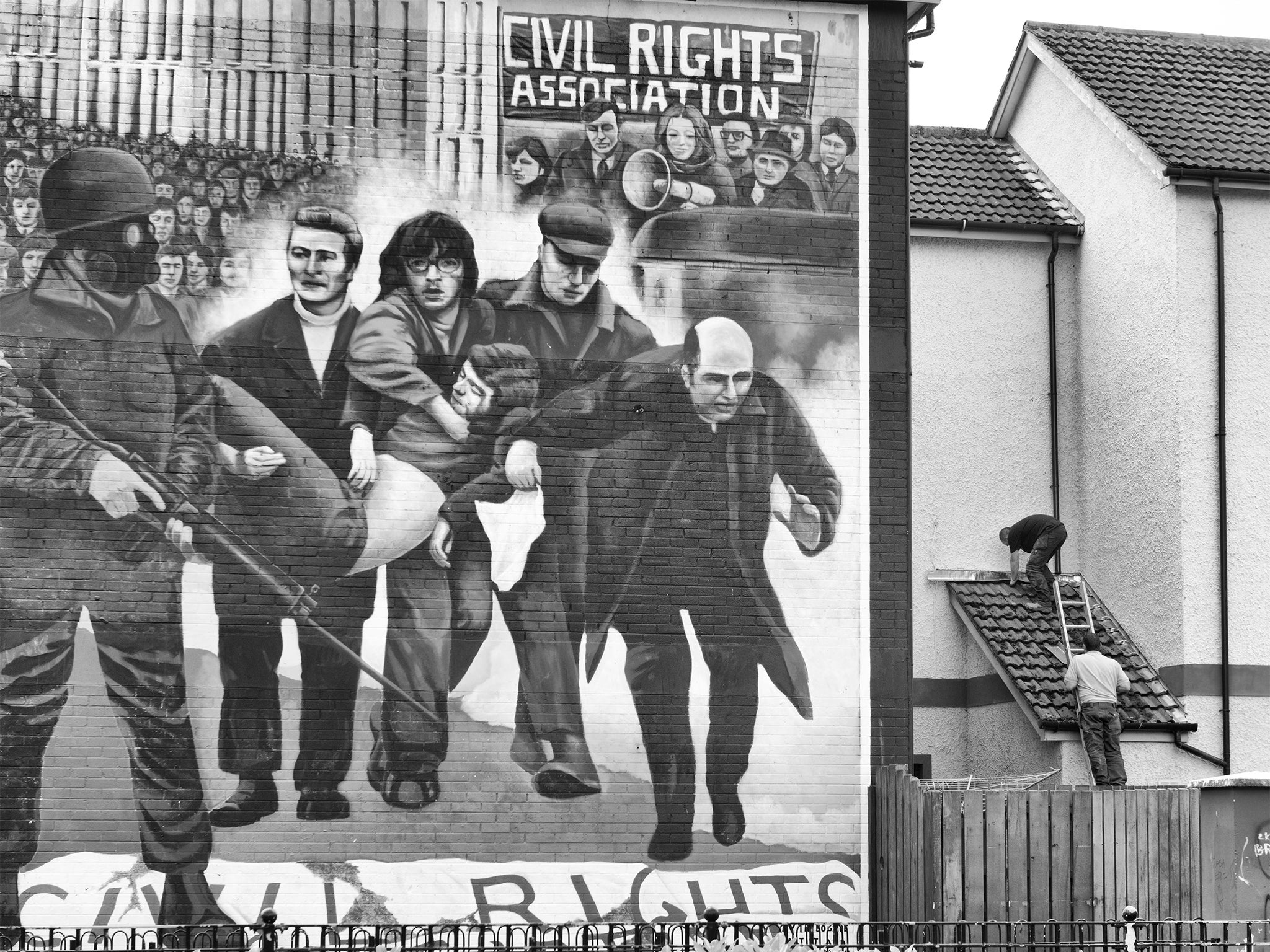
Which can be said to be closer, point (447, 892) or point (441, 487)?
point (447, 892)

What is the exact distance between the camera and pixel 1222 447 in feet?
57.7

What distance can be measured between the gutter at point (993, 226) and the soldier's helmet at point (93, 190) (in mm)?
9182

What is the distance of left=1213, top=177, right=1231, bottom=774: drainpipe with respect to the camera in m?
17.2

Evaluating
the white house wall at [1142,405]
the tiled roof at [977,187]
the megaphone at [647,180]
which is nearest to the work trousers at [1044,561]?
the white house wall at [1142,405]

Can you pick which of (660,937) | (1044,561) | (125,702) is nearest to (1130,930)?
(660,937)

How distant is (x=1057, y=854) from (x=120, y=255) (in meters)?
9.06

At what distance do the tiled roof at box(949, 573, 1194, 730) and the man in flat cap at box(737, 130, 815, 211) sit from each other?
5.40 meters

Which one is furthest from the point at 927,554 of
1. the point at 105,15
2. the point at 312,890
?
the point at 105,15

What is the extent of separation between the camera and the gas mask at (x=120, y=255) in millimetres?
14094

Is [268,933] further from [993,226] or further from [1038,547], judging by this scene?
[993,226]

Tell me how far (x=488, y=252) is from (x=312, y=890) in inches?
218

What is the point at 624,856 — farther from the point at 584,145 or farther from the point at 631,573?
the point at 584,145

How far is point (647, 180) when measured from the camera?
1491cm

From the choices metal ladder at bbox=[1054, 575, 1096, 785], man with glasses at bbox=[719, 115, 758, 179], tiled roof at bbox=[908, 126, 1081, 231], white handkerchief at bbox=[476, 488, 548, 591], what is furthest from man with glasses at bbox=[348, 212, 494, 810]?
tiled roof at bbox=[908, 126, 1081, 231]
